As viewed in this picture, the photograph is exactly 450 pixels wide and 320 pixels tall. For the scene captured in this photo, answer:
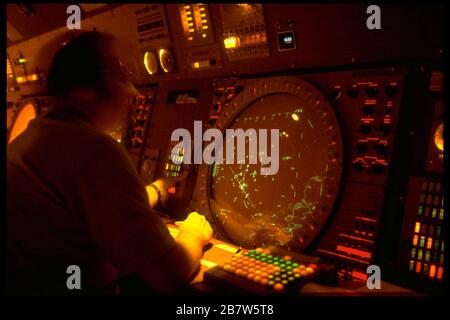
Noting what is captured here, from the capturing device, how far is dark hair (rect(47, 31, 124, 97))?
1159mm

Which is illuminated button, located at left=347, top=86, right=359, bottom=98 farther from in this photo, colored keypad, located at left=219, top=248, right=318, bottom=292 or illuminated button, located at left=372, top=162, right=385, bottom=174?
colored keypad, located at left=219, top=248, right=318, bottom=292

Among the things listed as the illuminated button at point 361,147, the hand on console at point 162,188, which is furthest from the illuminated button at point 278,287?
the hand on console at point 162,188

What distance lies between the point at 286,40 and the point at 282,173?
0.53m

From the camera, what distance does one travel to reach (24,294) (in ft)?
3.60

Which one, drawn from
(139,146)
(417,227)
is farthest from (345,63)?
(139,146)

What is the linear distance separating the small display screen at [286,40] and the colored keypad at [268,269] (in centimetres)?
81

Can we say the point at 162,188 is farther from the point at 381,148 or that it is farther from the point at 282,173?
the point at 381,148

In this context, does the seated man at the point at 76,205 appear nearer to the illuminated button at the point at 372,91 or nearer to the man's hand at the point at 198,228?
the man's hand at the point at 198,228

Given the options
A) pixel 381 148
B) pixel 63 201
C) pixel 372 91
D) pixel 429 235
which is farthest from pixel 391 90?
pixel 63 201
